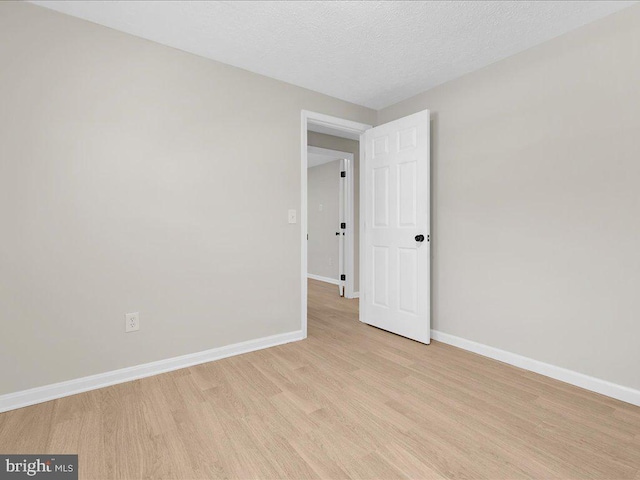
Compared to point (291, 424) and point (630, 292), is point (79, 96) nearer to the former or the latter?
point (291, 424)

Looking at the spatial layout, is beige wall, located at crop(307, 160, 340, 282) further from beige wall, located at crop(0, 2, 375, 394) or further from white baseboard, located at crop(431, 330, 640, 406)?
white baseboard, located at crop(431, 330, 640, 406)

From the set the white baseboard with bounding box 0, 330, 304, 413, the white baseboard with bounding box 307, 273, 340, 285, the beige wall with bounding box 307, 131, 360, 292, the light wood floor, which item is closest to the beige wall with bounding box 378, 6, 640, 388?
the light wood floor

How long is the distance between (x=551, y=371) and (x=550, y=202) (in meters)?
1.19

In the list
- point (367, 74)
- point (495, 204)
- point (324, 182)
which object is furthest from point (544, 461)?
point (324, 182)

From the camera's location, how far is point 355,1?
186 centimetres

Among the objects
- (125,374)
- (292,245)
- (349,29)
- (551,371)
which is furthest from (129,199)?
(551,371)

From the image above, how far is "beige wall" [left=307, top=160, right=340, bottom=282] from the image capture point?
6.06 metres

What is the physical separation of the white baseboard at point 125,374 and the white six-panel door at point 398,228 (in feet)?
3.55

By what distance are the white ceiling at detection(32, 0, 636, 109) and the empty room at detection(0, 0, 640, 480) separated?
0.06 ft

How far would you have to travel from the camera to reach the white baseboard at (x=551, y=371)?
1.94 meters

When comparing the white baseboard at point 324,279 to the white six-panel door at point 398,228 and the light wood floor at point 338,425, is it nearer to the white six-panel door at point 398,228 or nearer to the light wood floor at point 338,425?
the white six-panel door at point 398,228

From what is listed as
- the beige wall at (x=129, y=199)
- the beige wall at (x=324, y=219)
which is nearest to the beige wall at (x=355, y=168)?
the beige wall at (x=324, y=219)

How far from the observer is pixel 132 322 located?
2227 mm

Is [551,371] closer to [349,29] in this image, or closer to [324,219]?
[349,29]
